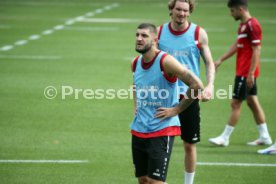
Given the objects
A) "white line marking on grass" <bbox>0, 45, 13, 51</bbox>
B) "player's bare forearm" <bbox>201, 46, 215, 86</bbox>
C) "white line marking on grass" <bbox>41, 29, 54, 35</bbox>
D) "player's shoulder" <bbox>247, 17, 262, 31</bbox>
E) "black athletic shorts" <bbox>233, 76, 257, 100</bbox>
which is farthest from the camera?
"white line marking on grass" <bbox>41, 29, 54, 35</bbox>

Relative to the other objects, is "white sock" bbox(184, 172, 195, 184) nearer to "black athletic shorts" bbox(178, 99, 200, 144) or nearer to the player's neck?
"black athletic shorts" bbox(178, 99, 200, 144)

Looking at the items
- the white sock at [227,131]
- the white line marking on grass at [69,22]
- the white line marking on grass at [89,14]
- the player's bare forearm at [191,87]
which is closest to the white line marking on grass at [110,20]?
the white line marking on grass at [69,22]

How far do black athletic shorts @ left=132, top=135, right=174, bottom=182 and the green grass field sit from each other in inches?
82.3

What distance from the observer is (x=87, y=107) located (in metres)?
15.4

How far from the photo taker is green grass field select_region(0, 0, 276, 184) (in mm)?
10812

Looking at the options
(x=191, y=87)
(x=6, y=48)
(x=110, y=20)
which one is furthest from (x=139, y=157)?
(x=110, y=20)

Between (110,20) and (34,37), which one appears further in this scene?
(110,20)

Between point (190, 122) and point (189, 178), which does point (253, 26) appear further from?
point (189, 178)

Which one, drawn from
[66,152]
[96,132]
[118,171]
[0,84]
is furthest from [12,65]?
[118,171]

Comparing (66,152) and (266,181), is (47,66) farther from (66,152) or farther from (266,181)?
(266,181)

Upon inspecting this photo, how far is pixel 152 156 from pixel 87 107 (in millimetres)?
7508

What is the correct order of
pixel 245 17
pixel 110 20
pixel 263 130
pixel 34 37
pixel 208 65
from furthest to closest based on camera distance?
1. pixel 110 20
2. pixel 34 37
3. pixel 263 130
4. pixel 245 17
5. pixel 208 65

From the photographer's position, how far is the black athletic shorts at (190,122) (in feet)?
31.4

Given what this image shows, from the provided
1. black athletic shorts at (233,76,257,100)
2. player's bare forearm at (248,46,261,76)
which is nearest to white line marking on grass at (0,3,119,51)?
black athletic shorts at (233,76,257,100)
